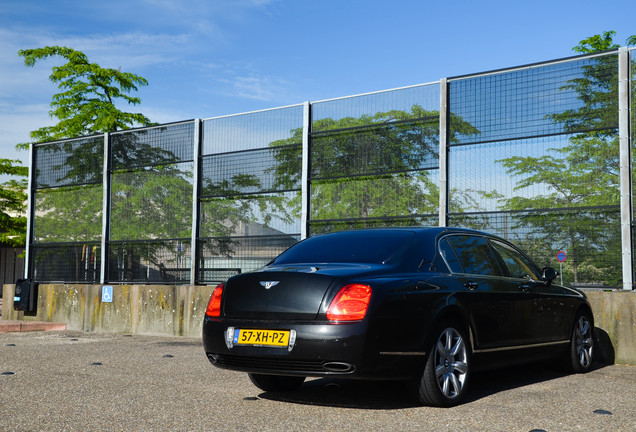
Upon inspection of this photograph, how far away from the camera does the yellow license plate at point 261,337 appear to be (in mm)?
5453

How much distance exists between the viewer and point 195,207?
13.4 meters

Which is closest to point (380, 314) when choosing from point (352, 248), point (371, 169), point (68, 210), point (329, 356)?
point (329, 356)

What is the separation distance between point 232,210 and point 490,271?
692 centimetres

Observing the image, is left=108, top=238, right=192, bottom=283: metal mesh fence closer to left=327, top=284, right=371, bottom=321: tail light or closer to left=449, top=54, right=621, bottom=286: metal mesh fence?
left=449, top=54, right=621, bottom=286: metal mesh fence

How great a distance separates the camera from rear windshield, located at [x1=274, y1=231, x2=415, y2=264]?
19.9 ft

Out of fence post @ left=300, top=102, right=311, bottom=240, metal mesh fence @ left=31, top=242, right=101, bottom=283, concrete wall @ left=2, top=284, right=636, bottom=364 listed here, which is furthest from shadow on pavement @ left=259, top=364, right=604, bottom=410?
metal mesh fence @ left=31, top=242, right=101, bottom=283

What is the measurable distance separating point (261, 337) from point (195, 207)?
319 inches

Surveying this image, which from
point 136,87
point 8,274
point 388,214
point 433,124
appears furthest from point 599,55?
point 8,274

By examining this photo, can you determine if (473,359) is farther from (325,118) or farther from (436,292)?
(325,118)

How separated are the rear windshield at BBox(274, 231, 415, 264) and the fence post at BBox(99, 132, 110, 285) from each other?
8.78 metres

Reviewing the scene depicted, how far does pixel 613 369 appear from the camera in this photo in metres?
8.64

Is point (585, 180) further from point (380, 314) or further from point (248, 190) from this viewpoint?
point (248, 190)

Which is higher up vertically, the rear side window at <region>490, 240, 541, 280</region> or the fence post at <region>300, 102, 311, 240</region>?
the fence post at <region>300, 102, 311, 240</region>

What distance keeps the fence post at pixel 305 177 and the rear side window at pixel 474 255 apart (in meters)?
5.14
